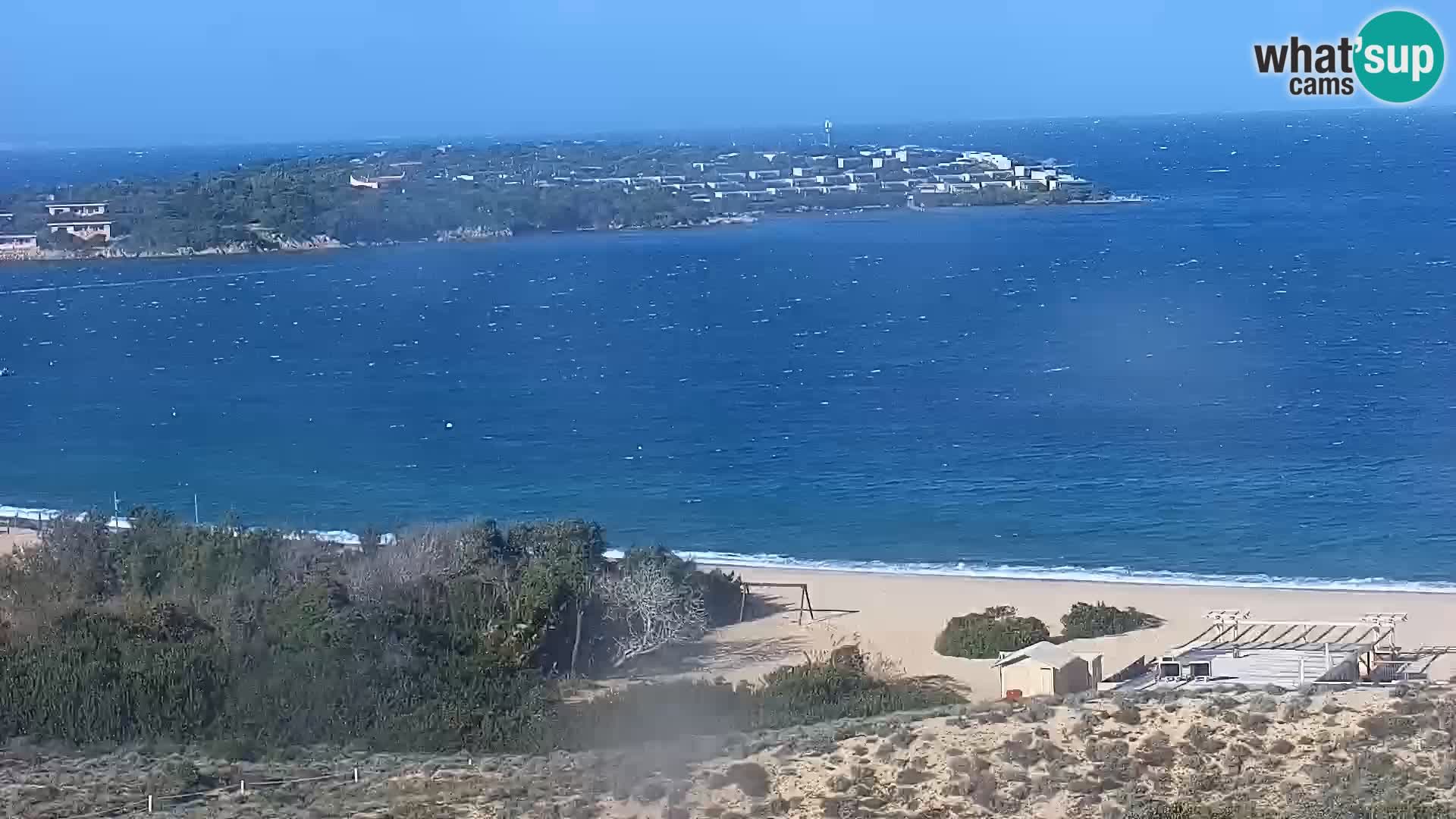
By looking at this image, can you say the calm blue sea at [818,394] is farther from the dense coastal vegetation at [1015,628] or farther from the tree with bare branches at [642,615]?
the tree with bare branches at [642,615]

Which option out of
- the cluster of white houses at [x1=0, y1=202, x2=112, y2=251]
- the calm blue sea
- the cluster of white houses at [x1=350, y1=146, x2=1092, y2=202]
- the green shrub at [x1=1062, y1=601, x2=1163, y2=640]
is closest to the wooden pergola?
the calm blue sea

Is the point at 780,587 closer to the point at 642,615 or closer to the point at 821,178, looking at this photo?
the point at 642,615

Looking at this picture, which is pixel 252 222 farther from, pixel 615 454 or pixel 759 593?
pixel 759 593

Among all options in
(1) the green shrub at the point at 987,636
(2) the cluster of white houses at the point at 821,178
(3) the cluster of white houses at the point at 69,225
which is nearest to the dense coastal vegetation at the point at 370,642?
Result: (1) the green shrub at the point at 987,636

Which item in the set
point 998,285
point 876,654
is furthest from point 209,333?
point 876,654

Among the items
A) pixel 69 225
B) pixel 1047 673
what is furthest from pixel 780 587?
pixel 69 225
